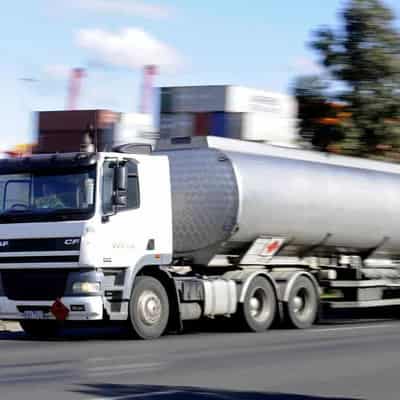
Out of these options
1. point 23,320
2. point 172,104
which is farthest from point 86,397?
point 172,104

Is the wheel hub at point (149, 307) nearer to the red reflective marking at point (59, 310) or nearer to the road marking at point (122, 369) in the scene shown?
the red reflective marking at point (59, 310)

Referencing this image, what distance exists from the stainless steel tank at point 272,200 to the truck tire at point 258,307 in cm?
84

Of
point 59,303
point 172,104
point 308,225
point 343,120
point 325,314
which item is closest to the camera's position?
point 59,303

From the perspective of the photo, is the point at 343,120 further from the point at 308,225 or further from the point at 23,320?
the point at 23,320

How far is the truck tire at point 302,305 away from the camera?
66.8 feet

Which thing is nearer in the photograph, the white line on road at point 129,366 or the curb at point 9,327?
the white line on road at point 129,366

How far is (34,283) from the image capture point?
17016 mm

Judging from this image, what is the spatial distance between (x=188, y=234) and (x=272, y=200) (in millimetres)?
1728

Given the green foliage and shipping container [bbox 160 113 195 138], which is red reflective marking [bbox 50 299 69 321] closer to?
shipping container [bbox 160 113 195 138]

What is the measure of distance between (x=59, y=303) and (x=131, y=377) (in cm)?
475

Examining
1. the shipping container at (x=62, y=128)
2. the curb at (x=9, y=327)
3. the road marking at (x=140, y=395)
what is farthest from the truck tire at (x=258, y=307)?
the shipping container at (x=62, y=128)

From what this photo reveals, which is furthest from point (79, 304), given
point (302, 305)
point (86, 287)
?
point (302, 305)

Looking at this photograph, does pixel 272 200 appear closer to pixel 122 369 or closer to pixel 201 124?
pixel 201 124

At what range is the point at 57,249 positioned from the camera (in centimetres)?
1672
